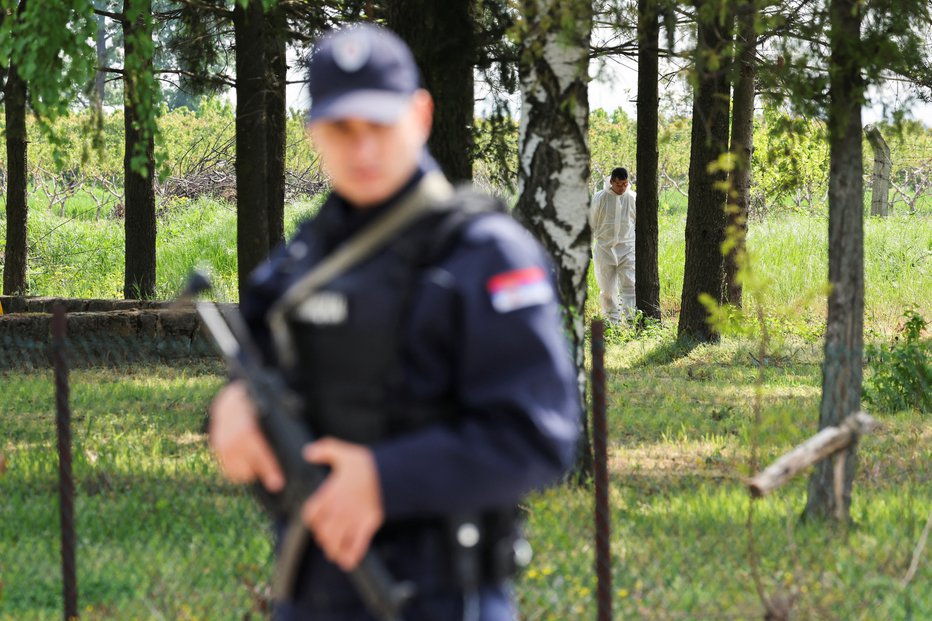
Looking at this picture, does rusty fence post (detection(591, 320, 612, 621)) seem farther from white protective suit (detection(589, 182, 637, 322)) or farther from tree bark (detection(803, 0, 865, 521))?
white protective suit (detection(589, 182, 637, 322))

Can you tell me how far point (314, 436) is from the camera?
199 centimetres

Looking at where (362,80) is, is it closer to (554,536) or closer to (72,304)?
(554,536)

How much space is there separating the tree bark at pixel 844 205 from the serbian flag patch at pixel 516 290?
4071mm

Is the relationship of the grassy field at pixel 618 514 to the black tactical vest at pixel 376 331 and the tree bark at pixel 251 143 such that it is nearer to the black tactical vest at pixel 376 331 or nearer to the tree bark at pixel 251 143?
the tree bark at pixel 251 143

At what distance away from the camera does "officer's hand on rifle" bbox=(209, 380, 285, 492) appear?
197cm

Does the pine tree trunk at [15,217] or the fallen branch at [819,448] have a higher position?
the pine tree trunk at [15,217]

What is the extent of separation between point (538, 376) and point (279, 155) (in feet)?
40.9

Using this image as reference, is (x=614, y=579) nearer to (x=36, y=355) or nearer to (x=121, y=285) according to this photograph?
(x=36, y=355)

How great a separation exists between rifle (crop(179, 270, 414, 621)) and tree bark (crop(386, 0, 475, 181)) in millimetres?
5716

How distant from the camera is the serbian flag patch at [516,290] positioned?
1.85 metres

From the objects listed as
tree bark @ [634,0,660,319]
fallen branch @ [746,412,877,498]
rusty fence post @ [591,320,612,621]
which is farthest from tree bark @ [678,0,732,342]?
rusty fence post @ [591,320,612,621]

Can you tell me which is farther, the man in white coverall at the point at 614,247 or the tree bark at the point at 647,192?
the man in white coverall at the point at 614,247

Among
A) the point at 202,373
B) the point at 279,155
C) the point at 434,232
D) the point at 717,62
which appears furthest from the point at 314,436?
the point at 279,155

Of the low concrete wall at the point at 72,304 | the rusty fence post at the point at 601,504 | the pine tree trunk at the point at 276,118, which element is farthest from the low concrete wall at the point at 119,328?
the rusty fence post at the point at 601,504
